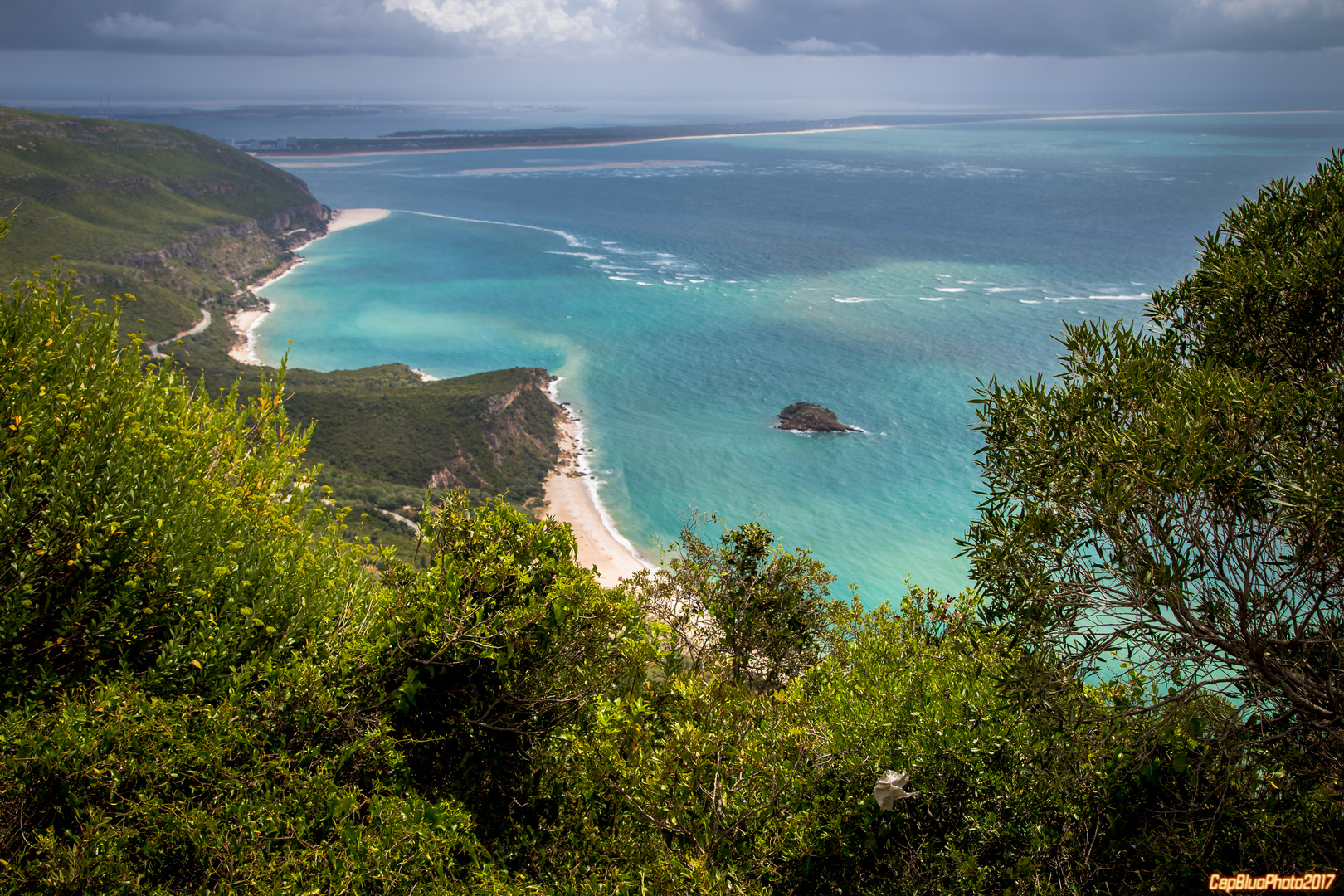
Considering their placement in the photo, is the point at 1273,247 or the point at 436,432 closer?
the point at 1273,247

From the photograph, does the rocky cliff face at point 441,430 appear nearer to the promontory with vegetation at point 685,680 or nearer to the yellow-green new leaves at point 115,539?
the yellow-green new leaves at point 115,539

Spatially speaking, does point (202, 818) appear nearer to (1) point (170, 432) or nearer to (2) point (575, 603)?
(2) point (575, 603)

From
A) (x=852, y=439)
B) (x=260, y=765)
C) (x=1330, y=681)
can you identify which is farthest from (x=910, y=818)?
(x=852, y=439)

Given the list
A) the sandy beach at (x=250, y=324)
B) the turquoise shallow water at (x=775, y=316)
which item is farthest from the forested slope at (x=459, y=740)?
the sandy beach at (x=250, y=324)

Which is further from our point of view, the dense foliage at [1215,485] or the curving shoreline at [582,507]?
the curving shoreline at [582,507]

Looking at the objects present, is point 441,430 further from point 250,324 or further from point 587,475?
point 250,324

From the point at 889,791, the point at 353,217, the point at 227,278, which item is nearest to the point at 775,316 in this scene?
the point at 227,278
